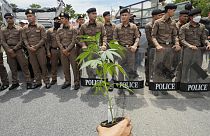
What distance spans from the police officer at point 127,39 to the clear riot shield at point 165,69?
362 millimetres

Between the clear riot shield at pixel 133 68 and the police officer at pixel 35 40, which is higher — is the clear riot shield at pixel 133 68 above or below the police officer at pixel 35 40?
below

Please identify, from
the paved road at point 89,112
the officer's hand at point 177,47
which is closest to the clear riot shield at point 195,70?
the officer's hand at point 177,47

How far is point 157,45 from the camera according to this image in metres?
3.76

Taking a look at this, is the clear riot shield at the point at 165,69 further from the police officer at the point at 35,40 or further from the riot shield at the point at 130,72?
the police officer at the point at 35,40

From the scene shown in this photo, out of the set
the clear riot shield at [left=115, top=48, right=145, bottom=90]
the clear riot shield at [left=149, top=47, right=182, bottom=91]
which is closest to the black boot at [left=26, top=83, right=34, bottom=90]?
the clear riot shield at [left=115, top=48, right=145, bottom=90]

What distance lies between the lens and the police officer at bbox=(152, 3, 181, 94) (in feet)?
12.3

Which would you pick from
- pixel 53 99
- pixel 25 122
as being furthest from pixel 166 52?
pixel 25 122

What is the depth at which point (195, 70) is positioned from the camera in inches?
151

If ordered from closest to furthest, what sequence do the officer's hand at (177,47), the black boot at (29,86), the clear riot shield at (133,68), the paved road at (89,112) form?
1. the paved road at (89,112)
2. the officer's hand at (177,47)
3. the clear riot shield at (133,68)
4. the black boot at (29,86)

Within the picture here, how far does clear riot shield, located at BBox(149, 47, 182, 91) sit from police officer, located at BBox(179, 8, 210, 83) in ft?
0.41

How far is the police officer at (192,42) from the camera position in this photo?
148 inches

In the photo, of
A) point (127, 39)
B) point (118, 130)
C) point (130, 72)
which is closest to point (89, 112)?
point (130, 72)

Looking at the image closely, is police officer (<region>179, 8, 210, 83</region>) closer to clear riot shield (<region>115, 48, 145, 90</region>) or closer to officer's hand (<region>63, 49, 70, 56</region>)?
clear riot shield (<region>115, 48, 145, 90</region>)

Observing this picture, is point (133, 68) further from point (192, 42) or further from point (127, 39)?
point (192, 42)
